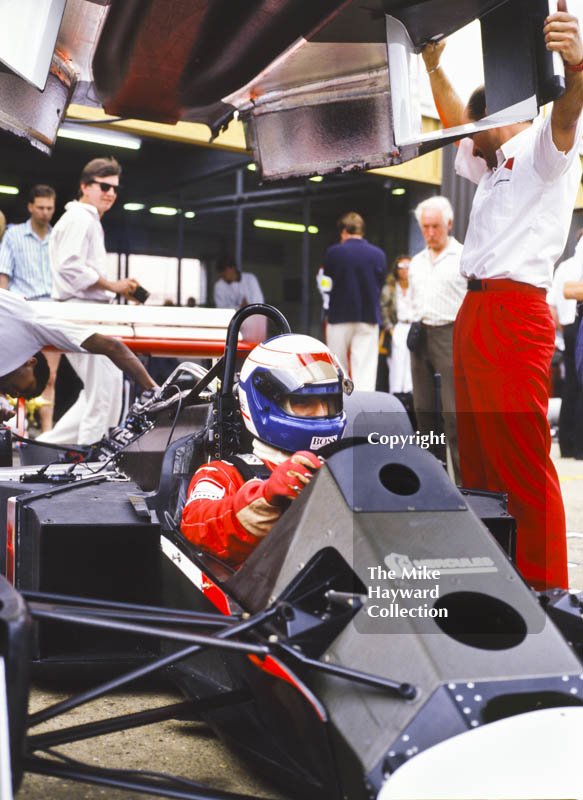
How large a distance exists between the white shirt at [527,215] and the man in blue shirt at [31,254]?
4.90 metres

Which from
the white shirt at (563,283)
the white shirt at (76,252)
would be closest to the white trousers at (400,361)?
the white shirt at (563,283)

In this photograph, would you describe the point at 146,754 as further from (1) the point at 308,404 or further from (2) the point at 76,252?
(2) the point at 76,252

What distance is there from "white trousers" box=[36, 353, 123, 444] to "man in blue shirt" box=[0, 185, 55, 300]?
133cm

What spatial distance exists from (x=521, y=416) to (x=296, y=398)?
1.01 m

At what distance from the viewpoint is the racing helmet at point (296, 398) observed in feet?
8.95

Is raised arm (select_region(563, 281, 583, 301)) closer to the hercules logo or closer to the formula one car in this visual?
the formula one car

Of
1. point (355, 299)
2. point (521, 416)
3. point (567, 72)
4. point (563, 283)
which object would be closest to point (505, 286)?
point (521, 416)

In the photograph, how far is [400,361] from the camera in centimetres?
1021

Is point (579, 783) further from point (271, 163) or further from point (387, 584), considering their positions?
point (271, 163)

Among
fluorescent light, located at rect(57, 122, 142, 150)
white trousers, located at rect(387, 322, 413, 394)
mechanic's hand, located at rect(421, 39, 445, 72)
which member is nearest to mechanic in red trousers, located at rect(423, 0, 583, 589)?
mechanic's hand, located at rect(421, 39, 445, 72)

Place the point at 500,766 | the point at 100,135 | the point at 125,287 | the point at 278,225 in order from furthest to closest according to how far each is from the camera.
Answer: the point at 278,225, the point at 100,135, the point at 125,287, the point at 500,766

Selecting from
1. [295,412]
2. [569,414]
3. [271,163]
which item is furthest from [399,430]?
[569,414]

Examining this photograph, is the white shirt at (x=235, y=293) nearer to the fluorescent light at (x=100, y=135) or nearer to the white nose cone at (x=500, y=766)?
the fluorescent light at (x=100, y=135)

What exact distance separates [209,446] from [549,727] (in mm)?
1716
